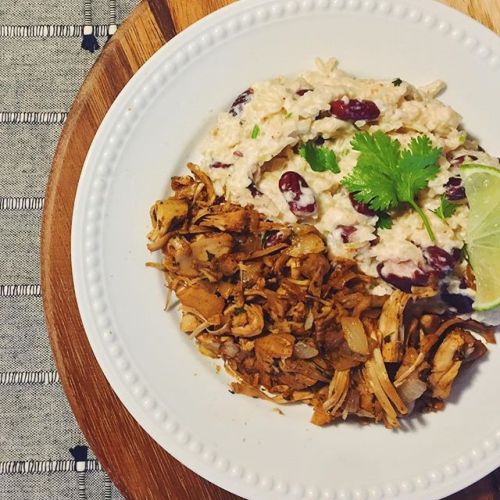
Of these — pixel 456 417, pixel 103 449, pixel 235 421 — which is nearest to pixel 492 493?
pixel 456 417

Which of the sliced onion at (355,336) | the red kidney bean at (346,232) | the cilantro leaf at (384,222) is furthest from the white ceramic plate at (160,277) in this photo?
the red kidney bean at (346,232)

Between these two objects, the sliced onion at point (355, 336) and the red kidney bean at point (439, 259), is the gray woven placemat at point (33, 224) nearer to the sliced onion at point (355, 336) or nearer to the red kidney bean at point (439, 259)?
the sliced onion at point (355, 336)

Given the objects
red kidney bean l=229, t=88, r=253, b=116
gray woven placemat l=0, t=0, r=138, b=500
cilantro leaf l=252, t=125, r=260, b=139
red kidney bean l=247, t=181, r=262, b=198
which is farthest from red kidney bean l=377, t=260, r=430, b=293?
gray woven placemat l=0, t=0, r=138, b=500

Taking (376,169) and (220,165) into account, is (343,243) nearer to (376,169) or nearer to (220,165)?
(376,169)

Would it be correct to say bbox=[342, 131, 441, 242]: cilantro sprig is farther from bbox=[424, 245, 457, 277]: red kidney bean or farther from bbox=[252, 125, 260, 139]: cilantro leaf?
bbox=[252, 125, 260, 139]: cilantro leaf

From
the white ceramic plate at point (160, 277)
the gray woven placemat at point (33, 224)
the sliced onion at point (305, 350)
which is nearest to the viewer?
the sliced onion at point (305, 350)

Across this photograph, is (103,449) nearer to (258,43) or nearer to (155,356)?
(155,356)

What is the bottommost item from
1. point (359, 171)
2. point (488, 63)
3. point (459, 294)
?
point (459, 294)
